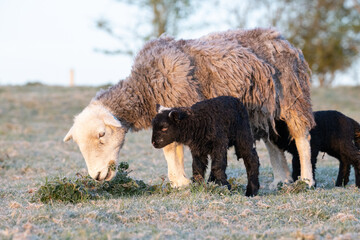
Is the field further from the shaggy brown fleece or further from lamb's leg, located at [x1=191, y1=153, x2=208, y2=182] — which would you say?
the shaggy brown fleece

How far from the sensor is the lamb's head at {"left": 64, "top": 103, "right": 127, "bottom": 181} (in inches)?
256

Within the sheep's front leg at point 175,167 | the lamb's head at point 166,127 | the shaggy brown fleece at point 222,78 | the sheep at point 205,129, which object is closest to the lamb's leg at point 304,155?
the shaggy brown fleece at point 222,78

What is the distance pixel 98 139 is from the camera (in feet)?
21.5

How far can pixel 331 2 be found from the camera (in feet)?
124

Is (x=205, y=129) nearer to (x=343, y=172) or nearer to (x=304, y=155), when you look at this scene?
(x=304, y=155)

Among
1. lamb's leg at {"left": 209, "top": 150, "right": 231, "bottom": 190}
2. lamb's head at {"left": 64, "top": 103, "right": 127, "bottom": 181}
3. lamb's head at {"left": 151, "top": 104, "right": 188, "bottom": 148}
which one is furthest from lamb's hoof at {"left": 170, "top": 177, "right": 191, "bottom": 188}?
lamb's head at {"left": 151, "top": 104, "right": 188, "bottom": 148}

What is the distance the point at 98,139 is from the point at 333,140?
3.95 meters

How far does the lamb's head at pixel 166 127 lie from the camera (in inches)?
245

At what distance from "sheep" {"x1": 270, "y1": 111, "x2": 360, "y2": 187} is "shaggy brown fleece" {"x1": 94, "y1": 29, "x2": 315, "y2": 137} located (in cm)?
39

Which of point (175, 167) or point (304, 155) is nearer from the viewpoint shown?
point (175, 167)

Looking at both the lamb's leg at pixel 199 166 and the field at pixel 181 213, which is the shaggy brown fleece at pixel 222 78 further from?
the field at pixel 181 213

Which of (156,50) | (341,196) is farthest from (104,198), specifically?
(341,196)

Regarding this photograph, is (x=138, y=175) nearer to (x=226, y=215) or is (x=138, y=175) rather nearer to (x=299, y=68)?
(x=299, y=68)

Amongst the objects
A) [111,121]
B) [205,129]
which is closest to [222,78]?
[205,129]
